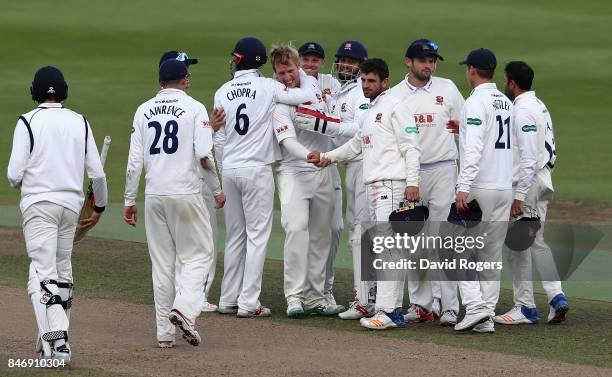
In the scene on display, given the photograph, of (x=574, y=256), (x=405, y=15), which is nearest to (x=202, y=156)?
(x=574, y=256)

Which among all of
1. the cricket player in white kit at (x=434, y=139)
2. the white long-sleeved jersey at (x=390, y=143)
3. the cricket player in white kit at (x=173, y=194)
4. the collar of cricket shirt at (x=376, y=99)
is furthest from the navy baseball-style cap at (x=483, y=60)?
the cricket player in white kit at (x=173, y=194)

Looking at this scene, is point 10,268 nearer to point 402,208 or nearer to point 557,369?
point 402,208

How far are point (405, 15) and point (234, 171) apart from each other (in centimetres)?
3106

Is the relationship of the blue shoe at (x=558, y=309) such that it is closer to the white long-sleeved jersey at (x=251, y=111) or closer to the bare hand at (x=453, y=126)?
the bare hand at (x=453, y=126)

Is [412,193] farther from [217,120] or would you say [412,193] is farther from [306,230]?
[217,120]

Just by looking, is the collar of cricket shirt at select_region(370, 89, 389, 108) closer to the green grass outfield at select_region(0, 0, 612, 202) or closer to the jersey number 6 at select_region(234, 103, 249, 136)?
the jersey number 6 at select_region(234, 103, 249, 136)

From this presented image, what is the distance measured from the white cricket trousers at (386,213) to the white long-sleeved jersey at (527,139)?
3.54ft

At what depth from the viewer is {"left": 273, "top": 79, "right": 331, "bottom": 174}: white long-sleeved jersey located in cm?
1108

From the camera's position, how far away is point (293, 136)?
11062 millimetres

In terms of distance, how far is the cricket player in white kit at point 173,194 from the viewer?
9.53m

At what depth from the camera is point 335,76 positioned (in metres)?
12.1

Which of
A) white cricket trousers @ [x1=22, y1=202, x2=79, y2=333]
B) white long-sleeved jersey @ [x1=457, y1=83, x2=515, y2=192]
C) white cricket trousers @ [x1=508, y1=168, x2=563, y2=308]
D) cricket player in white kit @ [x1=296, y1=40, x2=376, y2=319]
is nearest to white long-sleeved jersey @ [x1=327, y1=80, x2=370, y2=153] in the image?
cricket player in white kit @ [x1=296, y1=40, x2=376, y2=319]

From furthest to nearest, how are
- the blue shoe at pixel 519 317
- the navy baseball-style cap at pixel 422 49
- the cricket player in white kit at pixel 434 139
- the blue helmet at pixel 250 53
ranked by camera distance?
the blue helmet at pixel 250 53 → the blue shoe at pixel 519 317 → the cricket player in white kit at pixel 434 139 → the navy baseball-style cap at pixel 422 49

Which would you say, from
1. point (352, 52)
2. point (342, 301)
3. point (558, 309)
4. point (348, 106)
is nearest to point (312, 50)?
point (352, 52)
